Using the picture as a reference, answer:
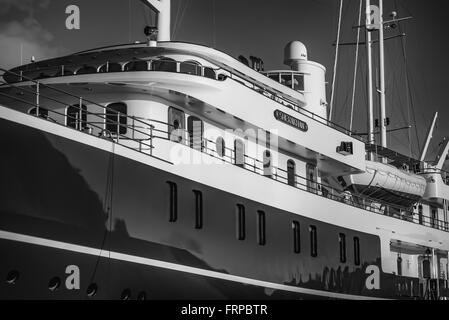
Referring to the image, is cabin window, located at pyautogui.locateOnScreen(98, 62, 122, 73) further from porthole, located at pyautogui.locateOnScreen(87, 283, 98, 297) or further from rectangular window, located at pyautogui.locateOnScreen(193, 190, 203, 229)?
porthole, located at pyautogui.locateOnScreen(87, 283, 98, 297)

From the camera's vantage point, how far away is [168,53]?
2212cm

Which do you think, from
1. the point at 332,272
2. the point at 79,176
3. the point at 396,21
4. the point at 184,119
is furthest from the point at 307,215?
the point at 396,21

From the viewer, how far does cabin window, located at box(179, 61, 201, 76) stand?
68.6 ft

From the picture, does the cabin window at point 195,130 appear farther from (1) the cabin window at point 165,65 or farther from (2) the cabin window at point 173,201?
(2) the cabin window at point 173,201

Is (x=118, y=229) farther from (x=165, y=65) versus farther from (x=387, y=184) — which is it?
(x=387, y=184)

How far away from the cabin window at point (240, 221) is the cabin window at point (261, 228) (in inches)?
30.2

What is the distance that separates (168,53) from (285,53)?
31.5ft

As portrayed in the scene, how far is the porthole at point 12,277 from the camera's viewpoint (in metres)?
14.0

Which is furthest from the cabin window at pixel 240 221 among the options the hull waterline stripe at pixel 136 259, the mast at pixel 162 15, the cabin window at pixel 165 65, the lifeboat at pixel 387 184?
the lifeboat at pixel 387 184

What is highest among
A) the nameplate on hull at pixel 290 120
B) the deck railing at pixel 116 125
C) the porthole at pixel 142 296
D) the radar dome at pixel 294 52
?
the radar dome at pixel 294 52

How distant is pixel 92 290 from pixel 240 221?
19.0 ft

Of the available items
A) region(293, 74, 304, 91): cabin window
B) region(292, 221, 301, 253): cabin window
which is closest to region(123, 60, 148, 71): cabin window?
region(292, 221, 301, 253): cabin window

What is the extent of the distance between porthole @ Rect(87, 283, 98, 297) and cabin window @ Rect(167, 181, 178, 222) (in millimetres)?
2905

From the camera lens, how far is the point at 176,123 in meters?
20.7
